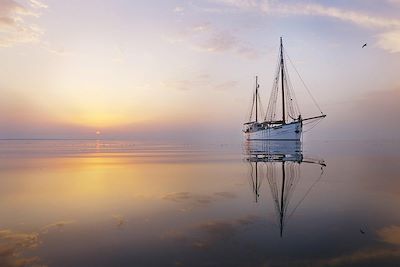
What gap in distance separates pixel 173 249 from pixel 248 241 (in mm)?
2549

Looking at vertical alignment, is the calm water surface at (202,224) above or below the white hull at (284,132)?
below

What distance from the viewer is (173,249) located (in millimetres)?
10375

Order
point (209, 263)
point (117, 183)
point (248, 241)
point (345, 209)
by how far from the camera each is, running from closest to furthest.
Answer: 1. point (209, 263)
2. point (248, 241)
3. point (345, 209)
4. point (117, 183)

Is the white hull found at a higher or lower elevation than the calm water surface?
higher

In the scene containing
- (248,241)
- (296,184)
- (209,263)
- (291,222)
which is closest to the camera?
(209,263)

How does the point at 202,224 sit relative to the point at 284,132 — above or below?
below

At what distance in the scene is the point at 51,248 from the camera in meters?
10.5

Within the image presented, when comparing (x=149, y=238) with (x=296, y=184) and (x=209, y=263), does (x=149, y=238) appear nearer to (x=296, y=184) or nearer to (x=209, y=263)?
(x=209, y=263)

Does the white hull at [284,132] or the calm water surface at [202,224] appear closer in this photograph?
the calm water surface at [202,224]

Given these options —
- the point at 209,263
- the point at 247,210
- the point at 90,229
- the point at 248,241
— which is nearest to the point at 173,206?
the point at 247,210

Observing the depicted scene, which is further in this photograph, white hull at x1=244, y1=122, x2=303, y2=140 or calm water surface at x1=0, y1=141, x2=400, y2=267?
white hull at x1=244, y1=122, x2=303, y2=140

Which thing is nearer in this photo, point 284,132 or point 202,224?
point 202,224

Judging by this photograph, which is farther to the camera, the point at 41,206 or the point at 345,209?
the point at 41,206

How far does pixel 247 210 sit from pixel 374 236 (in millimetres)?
5871
